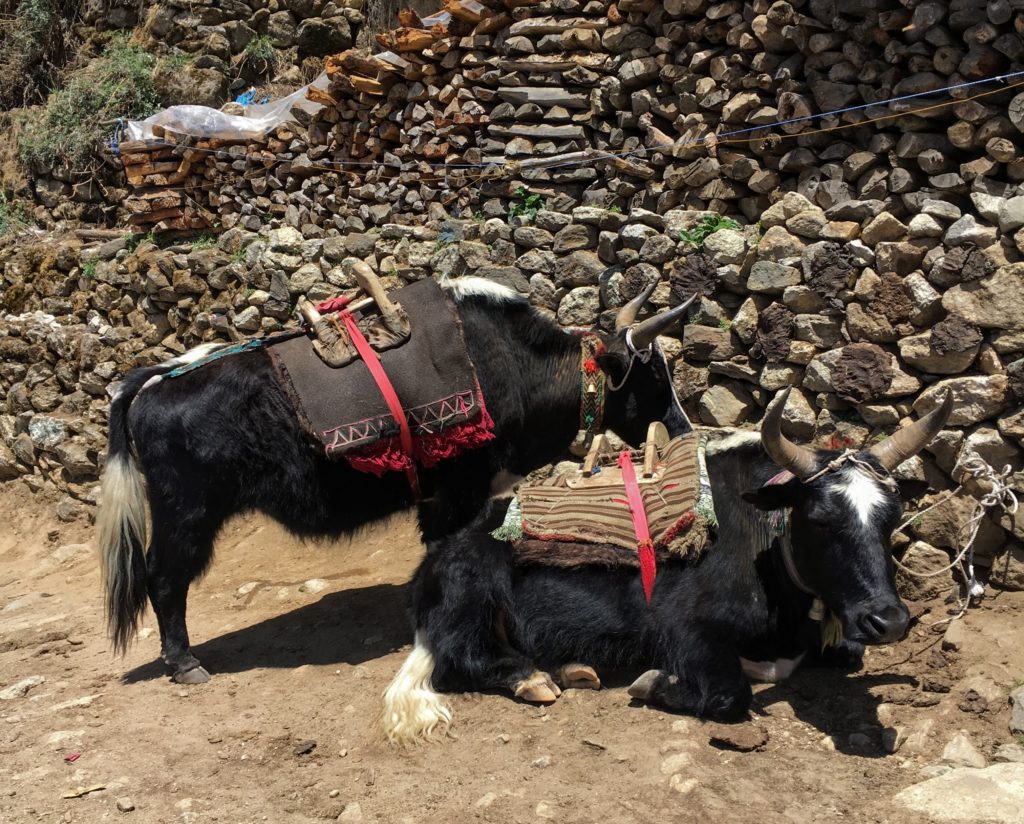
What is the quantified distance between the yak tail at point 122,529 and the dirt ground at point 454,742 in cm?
30

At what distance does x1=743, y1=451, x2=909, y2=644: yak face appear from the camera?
275 centimetres

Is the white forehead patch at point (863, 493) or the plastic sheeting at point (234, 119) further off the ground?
the plastic sheeting at point (234, 119)

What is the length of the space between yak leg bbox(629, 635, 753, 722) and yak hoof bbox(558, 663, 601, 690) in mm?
A: 171

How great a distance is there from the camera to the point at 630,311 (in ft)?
14.1

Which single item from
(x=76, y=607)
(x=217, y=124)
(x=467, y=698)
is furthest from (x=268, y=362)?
(x=217, y=124)

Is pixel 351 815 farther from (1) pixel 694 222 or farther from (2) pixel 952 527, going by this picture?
(1) pixel 694 222

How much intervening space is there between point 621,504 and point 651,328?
93 cm

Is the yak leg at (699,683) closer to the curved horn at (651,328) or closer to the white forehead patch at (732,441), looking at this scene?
the white forehead patch at (732,441)

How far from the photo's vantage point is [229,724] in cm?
340

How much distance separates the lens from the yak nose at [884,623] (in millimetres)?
2689

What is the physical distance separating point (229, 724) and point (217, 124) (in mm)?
4422

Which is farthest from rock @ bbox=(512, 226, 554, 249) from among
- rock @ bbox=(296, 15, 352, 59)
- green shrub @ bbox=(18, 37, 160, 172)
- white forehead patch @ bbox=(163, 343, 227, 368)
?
green shrub @ bbox=(18, 37, 160, 172)

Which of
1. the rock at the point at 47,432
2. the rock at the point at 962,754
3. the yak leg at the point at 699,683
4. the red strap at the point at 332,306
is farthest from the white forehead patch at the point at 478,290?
the rock at the point at 47,432

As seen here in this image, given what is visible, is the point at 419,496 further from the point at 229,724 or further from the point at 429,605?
the point at 229,724
